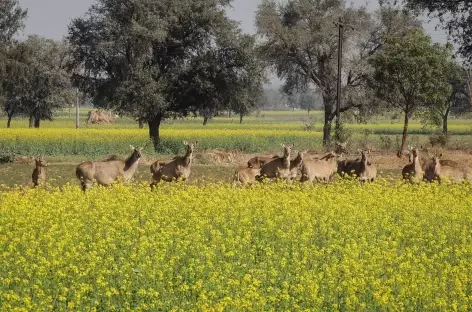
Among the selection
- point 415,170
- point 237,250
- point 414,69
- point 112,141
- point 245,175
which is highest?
point 414,69

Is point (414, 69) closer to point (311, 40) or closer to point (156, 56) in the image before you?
point (311, 40)

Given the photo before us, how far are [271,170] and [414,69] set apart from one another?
77.5 feet

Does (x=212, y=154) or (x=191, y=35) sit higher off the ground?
(x=191, y=35)

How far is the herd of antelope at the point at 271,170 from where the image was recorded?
27.0 meters

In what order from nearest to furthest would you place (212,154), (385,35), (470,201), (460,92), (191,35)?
1. (470,201)
2. (212,154)
3. (191,35)
4. (385,35)
5. (460,92)

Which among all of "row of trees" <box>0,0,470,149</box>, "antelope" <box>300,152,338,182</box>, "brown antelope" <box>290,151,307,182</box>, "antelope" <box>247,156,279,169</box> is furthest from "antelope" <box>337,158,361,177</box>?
"row of trees" <box>0,0,470,149</box>

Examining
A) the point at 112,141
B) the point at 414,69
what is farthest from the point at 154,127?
the point at 414,69

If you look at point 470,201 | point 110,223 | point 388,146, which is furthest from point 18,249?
point 388,146

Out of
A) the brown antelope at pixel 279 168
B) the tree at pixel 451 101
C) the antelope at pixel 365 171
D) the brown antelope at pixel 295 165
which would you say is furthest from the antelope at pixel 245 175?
the tree at pixel 451 101

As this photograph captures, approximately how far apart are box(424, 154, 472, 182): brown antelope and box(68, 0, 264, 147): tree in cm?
2526

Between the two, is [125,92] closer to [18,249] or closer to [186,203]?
[186,203]

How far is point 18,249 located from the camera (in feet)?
50.5

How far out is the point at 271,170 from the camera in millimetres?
28625

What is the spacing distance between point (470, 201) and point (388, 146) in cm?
3193
